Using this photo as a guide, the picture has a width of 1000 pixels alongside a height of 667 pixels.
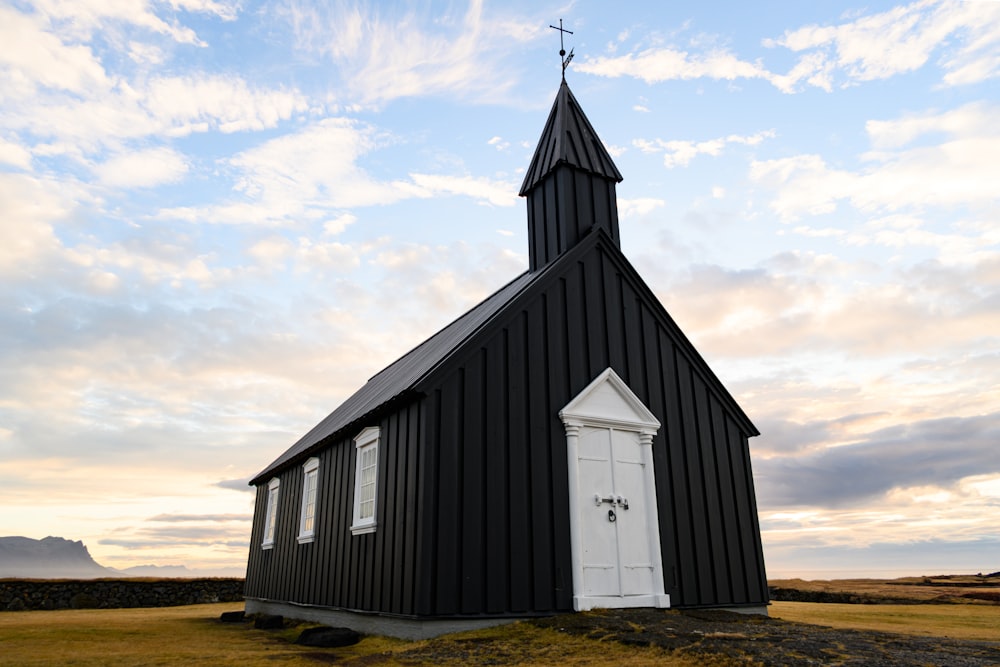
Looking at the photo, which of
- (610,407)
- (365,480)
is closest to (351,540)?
(365,480)

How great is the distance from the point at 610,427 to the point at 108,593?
64.7ft

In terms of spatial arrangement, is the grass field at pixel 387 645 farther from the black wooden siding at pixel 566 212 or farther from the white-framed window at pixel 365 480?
Result: the black wooden siding at pixel 566 212

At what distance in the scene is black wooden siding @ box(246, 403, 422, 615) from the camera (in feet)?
34.1

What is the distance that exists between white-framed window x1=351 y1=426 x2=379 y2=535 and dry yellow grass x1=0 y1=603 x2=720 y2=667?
6.59 ft

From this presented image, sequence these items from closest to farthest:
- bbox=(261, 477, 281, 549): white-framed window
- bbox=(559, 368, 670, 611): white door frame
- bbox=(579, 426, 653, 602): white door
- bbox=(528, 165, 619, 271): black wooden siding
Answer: bbox=(559, 368, 670, 611): white door frame, bbox=(579, 426, 653, 602): white door, bbox=(528, 165, 619, 271): black wooden siding, bbox=(261, 477, 281, 549): white-framed window

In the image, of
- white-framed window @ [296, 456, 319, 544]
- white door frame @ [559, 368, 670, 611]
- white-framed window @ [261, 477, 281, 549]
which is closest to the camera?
white door frame @ [559, 368, 670, 611]

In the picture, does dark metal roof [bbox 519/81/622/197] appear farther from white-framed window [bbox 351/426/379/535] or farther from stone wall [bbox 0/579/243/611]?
stone wall [bbox 0/579/243/611]

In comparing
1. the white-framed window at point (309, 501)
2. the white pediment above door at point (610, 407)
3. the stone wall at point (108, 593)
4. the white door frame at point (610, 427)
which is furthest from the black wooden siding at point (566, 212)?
the stone wall at point (108, 593)

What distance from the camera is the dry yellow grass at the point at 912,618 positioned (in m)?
10.4

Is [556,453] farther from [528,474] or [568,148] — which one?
[568,148]

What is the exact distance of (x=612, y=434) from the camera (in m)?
12.1

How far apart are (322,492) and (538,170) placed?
340 inches

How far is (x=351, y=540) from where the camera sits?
12.7 m

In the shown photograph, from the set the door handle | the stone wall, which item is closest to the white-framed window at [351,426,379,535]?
the door handle
